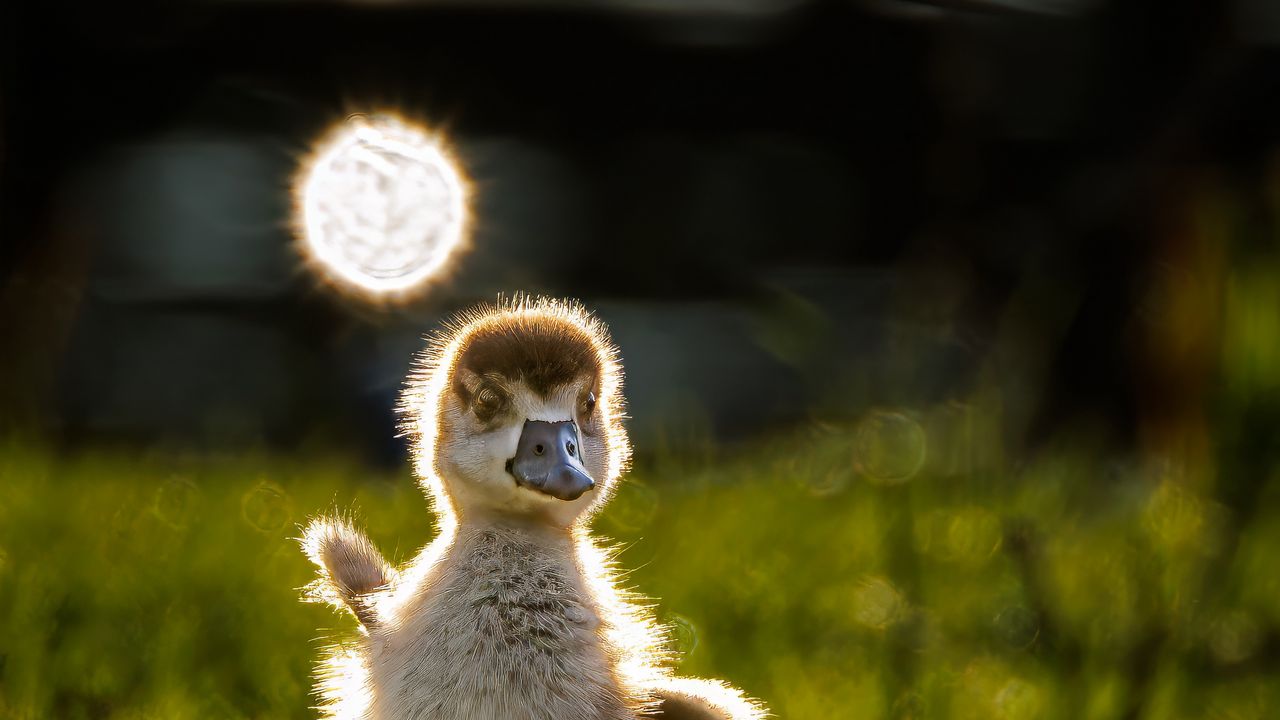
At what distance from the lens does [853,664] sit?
2.50 meters

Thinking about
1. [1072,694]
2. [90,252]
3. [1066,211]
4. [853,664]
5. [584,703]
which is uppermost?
[90,252]

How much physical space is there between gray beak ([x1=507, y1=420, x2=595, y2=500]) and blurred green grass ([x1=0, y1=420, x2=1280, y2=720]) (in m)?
0.45

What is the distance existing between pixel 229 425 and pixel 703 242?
2.34 meters

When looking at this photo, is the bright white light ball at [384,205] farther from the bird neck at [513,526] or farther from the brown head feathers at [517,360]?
the bird neck at [513,526]

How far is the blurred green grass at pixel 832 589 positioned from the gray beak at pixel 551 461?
1.48 ft

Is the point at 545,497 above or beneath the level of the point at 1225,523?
beneath

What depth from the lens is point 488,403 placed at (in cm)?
183

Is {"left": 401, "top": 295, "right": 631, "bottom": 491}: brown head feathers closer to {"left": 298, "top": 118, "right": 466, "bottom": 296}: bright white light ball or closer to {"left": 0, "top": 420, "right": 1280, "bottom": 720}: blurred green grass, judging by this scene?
{"left": 0, "top": 420, "right": 1280, "bottom": 720}: blurred green grass

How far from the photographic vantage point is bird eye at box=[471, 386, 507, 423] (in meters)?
1.81

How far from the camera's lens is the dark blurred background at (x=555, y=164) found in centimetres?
491

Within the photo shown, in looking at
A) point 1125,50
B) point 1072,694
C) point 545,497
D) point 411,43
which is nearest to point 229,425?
point 411,43

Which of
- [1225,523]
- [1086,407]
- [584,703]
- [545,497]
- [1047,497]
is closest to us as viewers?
[584,703]

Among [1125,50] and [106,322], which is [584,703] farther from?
[106,322]

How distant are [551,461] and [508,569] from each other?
170 mm
